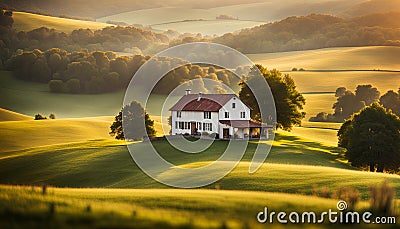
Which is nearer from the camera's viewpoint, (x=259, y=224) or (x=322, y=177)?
(x=259, y=224)

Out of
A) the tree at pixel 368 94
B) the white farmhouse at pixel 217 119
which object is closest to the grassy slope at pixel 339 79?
the tree at pixel 368 94

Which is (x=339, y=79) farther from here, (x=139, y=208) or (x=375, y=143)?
(x=139, y=208)

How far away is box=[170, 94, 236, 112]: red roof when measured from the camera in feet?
256

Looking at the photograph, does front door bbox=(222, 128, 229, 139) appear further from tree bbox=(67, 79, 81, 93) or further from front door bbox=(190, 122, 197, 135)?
tree bbox=(67, 79, 81, 93)

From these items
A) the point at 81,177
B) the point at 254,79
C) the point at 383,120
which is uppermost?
the point at 254,79

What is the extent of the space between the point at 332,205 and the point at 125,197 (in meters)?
9.90

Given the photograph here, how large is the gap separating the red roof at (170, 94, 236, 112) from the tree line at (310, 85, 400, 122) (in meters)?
58.8

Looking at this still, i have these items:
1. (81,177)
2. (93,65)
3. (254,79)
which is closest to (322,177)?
(81,177)

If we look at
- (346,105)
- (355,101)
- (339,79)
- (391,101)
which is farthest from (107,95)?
(391,101)

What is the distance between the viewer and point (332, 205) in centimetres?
2323

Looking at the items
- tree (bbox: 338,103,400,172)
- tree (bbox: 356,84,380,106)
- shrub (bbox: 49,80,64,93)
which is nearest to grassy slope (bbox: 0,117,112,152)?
tree (bbox: 338,103,400,172)

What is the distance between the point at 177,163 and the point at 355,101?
9866cm

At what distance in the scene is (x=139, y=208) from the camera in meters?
22.9

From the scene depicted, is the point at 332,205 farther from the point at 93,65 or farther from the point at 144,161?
the point at 93,65
